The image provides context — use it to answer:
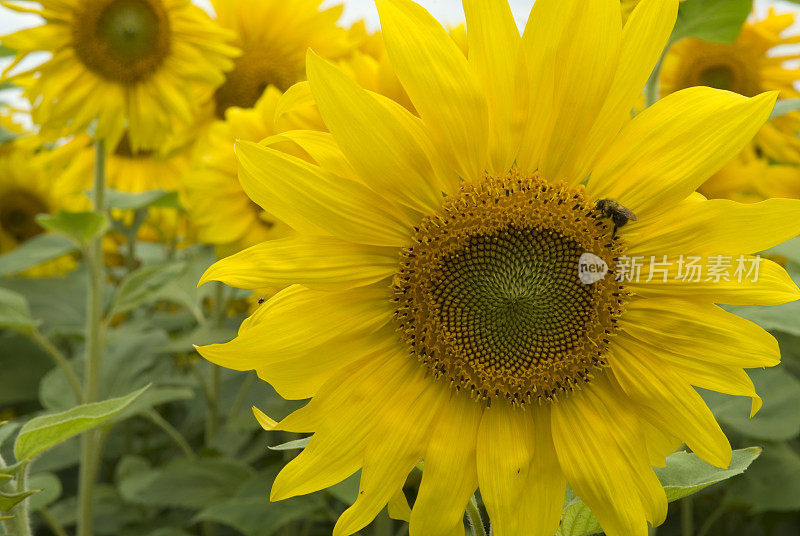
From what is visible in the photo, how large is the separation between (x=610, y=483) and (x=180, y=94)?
3.73 ft

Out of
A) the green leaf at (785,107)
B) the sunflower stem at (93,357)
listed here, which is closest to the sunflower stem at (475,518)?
the green leaf at (785,107)

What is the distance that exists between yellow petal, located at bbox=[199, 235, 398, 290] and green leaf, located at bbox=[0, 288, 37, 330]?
77 cm

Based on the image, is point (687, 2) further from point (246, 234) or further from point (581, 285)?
point (246, 234)

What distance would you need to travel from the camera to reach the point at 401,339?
0.75 metres

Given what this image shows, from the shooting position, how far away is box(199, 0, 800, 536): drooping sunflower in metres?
0.66

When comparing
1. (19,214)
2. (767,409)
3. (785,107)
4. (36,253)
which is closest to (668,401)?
(785,107)

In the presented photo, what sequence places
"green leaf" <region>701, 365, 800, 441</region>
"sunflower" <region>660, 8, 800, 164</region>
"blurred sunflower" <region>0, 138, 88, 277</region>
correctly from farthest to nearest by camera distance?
"blurred sunflower" <region>0, 138, 88, 277</region> < "sunflower" <region>660, 8, 800, 164</region> < "green leaf" <region>701, 365, 800, 441</region>

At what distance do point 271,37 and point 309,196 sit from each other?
1.13 m

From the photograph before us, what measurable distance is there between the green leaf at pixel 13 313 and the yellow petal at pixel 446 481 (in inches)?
33.9

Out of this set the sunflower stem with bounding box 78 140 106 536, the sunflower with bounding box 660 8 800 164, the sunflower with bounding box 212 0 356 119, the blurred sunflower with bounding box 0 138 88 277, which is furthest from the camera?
the blurred sunflower with bounding box 0 138 88 277

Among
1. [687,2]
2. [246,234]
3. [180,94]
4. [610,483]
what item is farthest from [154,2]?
[610,483]

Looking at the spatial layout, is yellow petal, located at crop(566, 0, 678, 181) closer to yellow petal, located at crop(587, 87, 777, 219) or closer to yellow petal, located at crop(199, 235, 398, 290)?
→ yellow petal, located at crop(587, 87, 777, 219)

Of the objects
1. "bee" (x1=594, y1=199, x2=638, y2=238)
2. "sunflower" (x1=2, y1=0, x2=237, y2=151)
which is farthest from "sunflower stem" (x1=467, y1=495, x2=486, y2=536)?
"sunflower" (x1=2, y1=0, x2=237, y2=151)

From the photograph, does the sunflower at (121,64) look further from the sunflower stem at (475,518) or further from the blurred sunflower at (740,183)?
the sunflower stem at (475,518)
